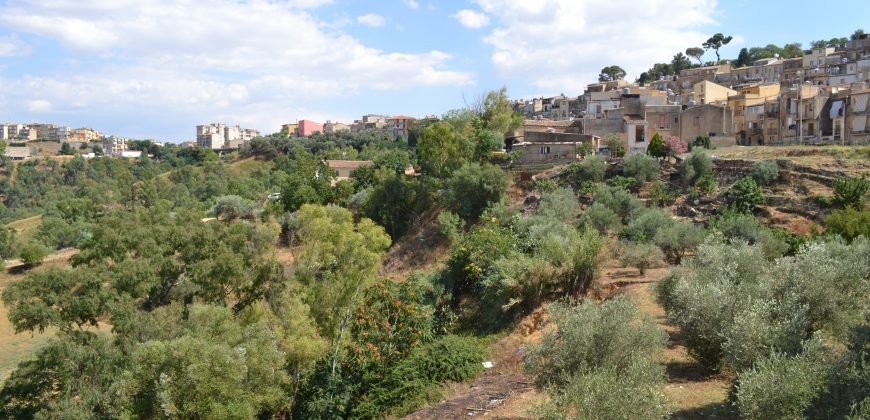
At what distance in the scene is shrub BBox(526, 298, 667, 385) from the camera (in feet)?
37.6

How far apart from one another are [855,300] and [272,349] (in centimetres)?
1298

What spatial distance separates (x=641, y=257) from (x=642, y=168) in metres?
12.3

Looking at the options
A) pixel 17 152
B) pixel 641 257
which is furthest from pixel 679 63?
pixel 17 152

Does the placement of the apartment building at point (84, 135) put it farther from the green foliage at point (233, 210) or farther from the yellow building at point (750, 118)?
the yellow building at point (750, 118)

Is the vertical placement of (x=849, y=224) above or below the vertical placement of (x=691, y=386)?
above

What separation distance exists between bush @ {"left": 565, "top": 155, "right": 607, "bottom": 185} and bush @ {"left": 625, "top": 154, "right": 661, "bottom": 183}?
136cm

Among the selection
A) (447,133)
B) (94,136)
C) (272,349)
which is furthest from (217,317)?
(94,136)

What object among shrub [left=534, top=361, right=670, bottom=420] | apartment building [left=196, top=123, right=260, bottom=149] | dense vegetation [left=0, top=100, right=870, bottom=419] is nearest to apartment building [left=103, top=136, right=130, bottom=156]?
apartment building [left=196, top=123, right=260, bottom=149]

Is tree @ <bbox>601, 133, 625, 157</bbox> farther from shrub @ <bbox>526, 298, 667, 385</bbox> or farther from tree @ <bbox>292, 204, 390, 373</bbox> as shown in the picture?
shrub @ <bbox>526, 298, 667, 385</bbox>

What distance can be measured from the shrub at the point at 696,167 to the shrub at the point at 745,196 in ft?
8.83

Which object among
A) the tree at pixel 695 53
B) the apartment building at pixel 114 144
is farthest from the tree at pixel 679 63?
the apartment building at pixel 114 144

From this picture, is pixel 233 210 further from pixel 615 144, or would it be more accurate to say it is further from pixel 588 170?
pixel 615 144

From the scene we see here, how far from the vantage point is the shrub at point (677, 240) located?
979 inches

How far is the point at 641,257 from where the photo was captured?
23203mm
